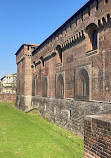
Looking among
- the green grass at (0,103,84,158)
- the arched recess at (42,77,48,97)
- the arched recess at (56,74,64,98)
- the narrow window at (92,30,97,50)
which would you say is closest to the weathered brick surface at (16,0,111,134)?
the arched recess at (56,74,64,98)

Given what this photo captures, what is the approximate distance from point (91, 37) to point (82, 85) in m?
3.52

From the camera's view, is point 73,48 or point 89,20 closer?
point 89,20

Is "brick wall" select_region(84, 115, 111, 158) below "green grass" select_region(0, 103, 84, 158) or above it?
above

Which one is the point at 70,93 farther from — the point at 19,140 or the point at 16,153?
the point at 16,153

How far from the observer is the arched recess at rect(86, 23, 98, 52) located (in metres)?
11.8

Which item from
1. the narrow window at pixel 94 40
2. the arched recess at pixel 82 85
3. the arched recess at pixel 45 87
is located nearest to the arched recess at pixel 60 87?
the arched recess at pixel 82 85

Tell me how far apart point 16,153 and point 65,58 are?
30.6 ft

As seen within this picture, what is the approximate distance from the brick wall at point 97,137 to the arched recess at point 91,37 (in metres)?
8.69

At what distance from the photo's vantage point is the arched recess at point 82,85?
12.0m

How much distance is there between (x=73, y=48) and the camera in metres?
14.1

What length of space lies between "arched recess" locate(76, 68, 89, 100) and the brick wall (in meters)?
7.95

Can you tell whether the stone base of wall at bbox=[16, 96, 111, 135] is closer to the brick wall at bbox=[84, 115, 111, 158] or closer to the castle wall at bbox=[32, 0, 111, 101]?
the castle wall at bbox=[32, 0, 111, 101]

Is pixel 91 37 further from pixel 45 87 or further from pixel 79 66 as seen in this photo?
pixel 45 87

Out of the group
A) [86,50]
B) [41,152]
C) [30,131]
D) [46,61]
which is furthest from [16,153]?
[46,61]
